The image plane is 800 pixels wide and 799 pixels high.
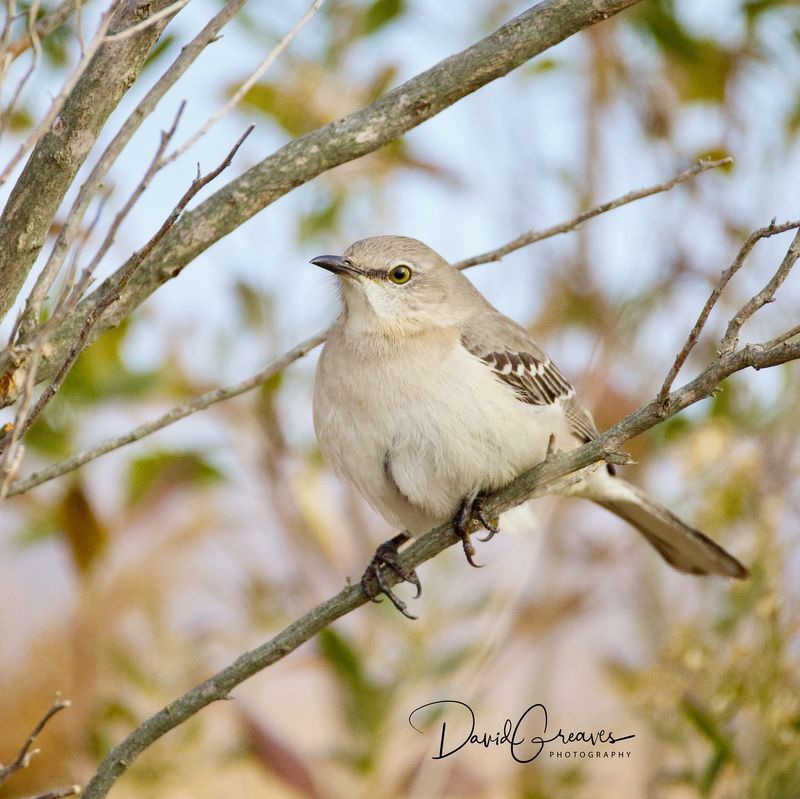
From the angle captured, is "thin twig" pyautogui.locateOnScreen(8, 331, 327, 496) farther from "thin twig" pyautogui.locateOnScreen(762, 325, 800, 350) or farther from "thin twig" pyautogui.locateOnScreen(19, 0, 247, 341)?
"thin twig" pyautogui.locateOnScreen(762, 325, 800, 350)

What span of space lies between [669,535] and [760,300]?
7.08 feet

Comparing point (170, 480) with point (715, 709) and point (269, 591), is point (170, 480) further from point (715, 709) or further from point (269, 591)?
point (715, 709)

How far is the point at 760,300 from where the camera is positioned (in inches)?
79.4

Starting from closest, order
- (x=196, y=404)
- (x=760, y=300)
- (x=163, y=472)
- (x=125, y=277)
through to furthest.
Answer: (x=125, y=277)
(x=760, y=300)
(x=196, y=404)
(x=163, y=472)

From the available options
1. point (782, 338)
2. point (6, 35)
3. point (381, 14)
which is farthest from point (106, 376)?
point (782, 338)

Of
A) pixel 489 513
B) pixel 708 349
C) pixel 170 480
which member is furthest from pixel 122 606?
pixel 708 349

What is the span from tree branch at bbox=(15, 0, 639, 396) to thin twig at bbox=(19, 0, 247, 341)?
0.29 meters

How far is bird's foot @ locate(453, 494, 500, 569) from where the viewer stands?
314 cm

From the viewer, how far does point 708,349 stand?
5.06m

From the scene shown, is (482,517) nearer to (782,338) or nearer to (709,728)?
(709,728)

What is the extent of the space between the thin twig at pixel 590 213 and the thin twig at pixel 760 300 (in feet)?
1.46

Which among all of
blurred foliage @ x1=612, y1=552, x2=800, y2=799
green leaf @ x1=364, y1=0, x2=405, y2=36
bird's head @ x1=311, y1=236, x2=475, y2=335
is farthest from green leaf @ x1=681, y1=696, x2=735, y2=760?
green leaf @ x1=364, y1=0, x2=405, y2=36

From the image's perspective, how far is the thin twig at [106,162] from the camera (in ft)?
5.89

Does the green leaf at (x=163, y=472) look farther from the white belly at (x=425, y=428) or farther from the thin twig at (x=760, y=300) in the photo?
the thin twig at (x=760, y=300)
